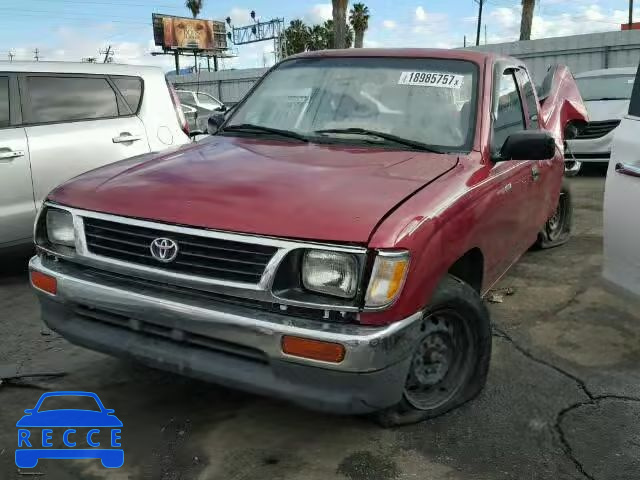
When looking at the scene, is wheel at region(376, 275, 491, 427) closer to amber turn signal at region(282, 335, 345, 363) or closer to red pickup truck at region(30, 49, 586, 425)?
red pickup truck at region(30, 49, 586, 425)

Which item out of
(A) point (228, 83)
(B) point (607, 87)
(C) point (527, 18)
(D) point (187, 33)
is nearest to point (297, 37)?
(D) point (187, 33)

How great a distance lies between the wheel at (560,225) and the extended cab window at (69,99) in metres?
4.19

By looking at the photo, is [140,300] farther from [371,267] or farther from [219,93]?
[219,93]

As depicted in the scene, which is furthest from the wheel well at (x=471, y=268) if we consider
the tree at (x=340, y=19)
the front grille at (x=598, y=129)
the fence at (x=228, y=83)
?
the fence at (x=228, y=83)

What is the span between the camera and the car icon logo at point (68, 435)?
8.58ft

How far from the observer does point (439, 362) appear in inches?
112

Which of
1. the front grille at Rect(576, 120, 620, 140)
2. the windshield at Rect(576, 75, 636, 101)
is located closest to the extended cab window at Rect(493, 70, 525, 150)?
the front grille at Rect(576, 120, 620, 140)

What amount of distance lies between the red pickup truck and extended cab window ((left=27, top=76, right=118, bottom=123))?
7.39 feet

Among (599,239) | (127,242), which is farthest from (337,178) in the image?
(599,239)

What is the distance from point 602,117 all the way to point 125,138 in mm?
7209

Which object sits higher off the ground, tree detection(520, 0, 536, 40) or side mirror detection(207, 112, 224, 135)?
tree detection(520, 0, 536, 40)

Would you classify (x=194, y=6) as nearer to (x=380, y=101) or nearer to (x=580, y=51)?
(x=580, y=51)

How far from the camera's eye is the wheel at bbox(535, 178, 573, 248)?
5.77m

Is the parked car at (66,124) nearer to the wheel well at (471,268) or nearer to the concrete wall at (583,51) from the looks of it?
the wheel well at (471,268)
